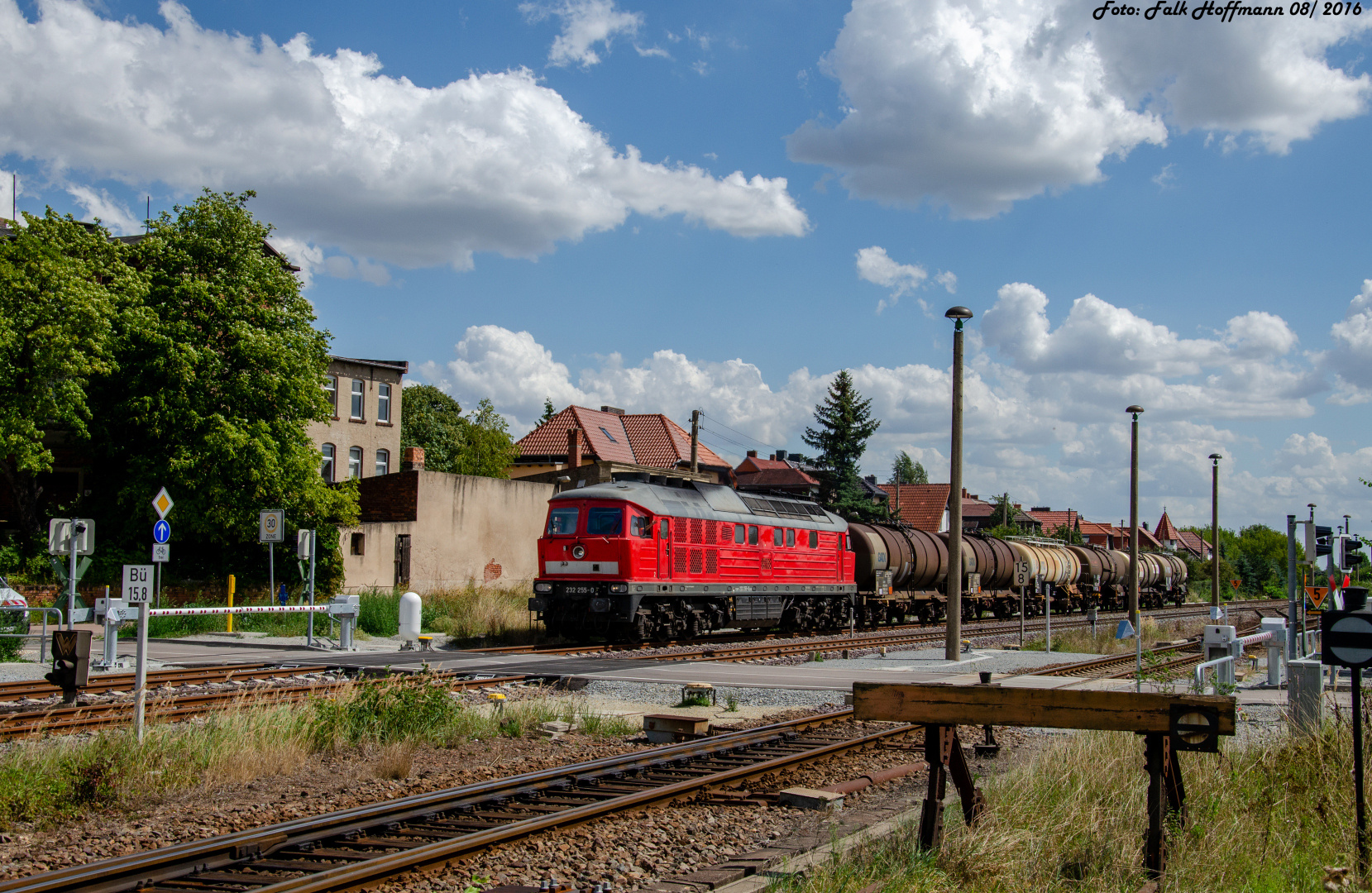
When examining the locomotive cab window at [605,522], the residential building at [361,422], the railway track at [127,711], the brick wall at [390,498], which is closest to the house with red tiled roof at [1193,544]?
the residential building at [361,422]

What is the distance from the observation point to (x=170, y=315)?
104ft

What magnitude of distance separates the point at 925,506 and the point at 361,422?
185ft

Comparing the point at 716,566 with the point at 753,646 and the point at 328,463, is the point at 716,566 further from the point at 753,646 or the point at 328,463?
the point at 328,463

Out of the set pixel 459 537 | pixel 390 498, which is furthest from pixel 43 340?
pixel 459 537

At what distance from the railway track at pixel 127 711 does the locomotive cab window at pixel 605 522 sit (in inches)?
332

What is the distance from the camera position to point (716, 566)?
974 inches

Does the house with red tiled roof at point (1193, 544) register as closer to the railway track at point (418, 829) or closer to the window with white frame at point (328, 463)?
the window with white frame at point (328, 463)

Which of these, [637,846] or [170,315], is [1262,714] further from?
[170,315]

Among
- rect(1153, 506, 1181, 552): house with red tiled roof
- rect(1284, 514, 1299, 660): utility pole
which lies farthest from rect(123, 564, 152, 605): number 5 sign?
rect(1153, 506, 1181, 552): house with red tiled roof

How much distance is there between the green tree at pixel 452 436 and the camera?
64.1 m

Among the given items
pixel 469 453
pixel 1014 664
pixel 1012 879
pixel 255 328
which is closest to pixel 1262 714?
pixel 1014 664

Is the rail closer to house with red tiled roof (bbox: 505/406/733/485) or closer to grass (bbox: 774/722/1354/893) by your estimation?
grass (bbox: 774/722/1354/893)

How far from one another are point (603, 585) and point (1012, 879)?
1635 centimetres

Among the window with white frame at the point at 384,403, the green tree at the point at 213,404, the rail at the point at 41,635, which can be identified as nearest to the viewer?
the rail at the point at 41,635
